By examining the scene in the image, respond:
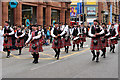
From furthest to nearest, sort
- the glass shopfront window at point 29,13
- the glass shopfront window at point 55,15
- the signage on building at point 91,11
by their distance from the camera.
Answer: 1. the signage on building at point 91,11
2. the glass shopfront window at point 55,15
3. the glass shopfront window at point 29,13

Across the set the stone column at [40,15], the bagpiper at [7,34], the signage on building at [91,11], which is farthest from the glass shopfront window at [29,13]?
the signage on building at [91,11]

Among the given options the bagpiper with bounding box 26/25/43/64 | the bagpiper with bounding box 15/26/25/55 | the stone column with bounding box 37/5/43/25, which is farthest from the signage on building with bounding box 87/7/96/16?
the bagpiper with bounding box 26/25/43/64

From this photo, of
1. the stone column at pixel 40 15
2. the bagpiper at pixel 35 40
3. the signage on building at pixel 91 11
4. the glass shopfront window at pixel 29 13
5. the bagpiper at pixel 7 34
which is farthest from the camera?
the signage on building at pixel 91 11

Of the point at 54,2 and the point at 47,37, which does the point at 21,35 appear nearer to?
the point at 47,37

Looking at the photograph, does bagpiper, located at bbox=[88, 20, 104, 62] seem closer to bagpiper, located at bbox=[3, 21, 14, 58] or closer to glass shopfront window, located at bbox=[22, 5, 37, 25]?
bagpiper, located at bbox=[3, 21, 14, 58]

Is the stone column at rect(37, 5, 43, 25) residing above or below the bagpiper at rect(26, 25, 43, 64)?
above

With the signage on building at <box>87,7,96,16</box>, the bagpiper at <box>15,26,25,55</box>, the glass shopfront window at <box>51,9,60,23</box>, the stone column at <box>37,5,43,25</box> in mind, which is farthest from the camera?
the signage on building at <box>87,7,96,16</box>

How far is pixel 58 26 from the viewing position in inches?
388

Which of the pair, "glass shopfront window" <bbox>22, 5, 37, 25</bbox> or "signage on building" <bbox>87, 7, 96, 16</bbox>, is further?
"signage on building" <bbox>87, 7, 96, 16</bbox>

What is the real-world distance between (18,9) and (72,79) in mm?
18587

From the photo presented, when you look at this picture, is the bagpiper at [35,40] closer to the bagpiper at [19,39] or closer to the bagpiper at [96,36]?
the bagpiper at [96,36]

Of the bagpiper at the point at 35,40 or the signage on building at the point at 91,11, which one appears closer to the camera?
the bagpiper at the point at 35,40

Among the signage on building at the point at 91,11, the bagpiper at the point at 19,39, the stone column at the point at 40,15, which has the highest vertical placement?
the signage on building at the point at 91,11

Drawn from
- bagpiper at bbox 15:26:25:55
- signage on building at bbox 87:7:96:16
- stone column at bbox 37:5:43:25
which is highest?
signage on building at bbox 87:7:96:16
